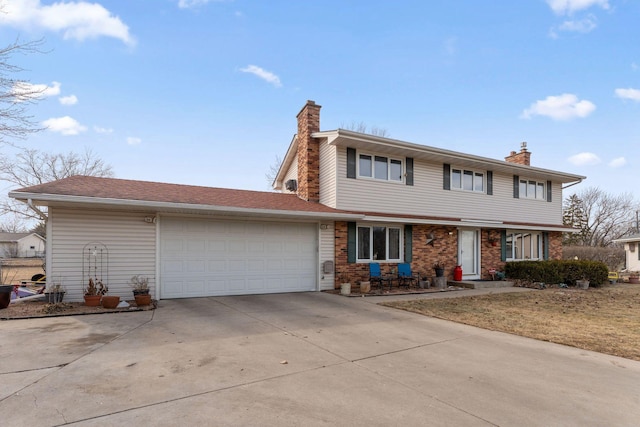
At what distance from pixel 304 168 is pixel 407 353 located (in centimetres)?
928

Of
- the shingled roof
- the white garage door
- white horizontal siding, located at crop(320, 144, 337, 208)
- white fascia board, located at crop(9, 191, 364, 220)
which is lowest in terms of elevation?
the white garage door

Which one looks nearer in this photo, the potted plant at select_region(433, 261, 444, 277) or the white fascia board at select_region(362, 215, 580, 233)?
the white fascia board at select_region(362, 215, 580, 233)

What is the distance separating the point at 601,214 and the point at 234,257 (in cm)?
4425

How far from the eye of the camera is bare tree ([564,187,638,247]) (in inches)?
1527

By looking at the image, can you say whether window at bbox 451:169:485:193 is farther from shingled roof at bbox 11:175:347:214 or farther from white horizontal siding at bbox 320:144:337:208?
shingled roof at bbox 11:175:347:214

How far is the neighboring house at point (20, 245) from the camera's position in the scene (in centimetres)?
5076

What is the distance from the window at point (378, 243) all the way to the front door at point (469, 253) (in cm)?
338

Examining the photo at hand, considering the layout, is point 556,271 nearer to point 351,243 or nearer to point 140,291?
point 351,243

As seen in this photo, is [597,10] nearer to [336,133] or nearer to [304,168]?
[336,133]

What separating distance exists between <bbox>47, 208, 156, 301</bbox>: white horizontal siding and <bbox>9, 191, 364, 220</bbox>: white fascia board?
2.10ft

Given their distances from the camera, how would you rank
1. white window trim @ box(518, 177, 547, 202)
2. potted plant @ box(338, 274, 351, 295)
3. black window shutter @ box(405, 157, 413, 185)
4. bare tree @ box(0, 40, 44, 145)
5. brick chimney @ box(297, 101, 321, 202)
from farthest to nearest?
1. white window trim @ box(518, 177, 547, 202)
2. black window shutter @ box(405, 157, 413, 185)
3. brick chimney @ box(297, 101, 321, 202)
4. potted plant @ box(338, 274, 351, 295)
5. bare tree @ box(0, 40, 44, 145)

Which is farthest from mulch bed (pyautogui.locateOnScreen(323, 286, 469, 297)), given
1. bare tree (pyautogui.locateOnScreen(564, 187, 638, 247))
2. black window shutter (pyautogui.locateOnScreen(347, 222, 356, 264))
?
bare tree (pyautogui.locateOnScreen(564, 187, 638, 247))

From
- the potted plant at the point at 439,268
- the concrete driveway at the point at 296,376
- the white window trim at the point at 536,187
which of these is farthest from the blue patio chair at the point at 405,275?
the white window trim at the point at 536,187

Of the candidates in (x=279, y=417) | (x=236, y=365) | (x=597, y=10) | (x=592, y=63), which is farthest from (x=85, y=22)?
(x=592, y=63)
